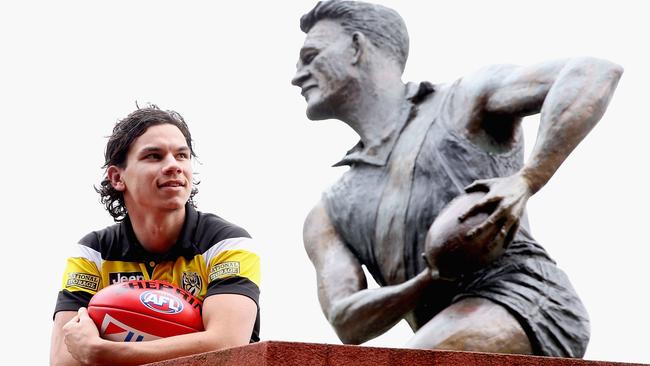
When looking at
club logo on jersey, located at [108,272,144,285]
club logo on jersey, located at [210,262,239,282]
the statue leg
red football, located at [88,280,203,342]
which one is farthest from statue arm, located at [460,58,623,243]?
club logo on jersey, located at [108,272,144,285]

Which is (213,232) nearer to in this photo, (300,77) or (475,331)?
(300,77)

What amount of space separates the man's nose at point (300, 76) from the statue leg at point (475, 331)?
58.0 inches

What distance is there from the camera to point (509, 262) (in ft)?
21.2

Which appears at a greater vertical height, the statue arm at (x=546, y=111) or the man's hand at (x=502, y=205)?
the statue arm at (x=546, y=111)

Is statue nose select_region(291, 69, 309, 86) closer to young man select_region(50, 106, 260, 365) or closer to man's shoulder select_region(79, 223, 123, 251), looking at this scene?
young man select_region(50, 106, 260, 365)

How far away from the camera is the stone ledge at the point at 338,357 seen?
206 inches

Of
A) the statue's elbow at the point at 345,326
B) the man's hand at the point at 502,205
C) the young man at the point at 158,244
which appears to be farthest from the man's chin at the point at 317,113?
the man's hand at the point at 502,205

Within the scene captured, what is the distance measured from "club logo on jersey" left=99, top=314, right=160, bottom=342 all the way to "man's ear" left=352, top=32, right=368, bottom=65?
5.65ft

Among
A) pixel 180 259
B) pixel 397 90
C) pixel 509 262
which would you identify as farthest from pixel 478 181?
pixel 180 259

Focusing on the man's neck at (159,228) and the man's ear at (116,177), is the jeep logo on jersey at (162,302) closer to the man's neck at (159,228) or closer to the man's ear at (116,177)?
the man's neck at (159,228)

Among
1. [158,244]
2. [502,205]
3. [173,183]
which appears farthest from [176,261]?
[502,205]

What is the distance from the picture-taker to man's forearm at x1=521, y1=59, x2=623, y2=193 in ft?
20.4

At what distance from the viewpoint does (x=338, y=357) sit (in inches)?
210

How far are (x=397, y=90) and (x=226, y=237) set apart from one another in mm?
1133
